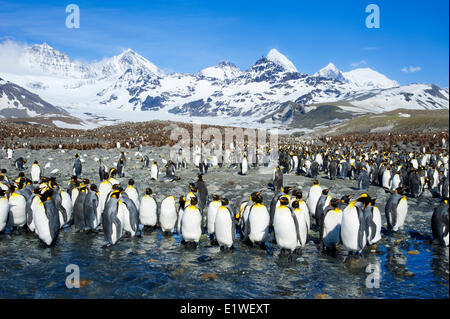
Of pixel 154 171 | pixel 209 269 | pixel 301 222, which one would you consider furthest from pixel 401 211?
pixel 154 171

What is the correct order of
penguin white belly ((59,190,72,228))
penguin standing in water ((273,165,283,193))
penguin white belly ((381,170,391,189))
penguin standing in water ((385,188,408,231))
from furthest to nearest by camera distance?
penguin white belly ((381,170,391,189))
penguin standing in water ((273,165,283,193))
penguin white belly ((59,190,72,228))
penguin standing in water ((385,188,408,231))

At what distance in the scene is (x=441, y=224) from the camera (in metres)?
7.33

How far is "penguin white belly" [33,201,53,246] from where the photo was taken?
23.8 ft

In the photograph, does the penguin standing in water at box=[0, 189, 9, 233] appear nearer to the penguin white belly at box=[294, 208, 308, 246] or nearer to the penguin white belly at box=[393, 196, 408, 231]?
the penguin white belly at box=[294, 208, 308, 246]

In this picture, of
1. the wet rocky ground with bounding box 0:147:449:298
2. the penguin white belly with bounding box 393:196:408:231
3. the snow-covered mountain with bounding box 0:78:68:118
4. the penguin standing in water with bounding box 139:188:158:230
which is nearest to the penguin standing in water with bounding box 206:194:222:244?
the wet rocky ground with bounding box 0:147:449:298

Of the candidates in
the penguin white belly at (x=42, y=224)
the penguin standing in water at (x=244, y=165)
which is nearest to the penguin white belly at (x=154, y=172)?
the penguin standing in water at (x=244, y=165)

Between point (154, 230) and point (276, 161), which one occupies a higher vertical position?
point (276, 161)

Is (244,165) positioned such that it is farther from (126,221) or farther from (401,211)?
(126,221)

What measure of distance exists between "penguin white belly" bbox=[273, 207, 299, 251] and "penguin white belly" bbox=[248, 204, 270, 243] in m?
0.45

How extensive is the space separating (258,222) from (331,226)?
158 cm
